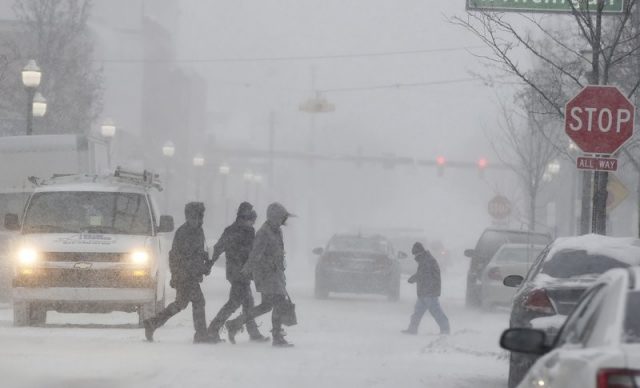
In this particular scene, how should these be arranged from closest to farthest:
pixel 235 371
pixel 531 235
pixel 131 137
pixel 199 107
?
pixel 235 371 → pixel 531 235 → pixel 131 137 → pixel 199 107

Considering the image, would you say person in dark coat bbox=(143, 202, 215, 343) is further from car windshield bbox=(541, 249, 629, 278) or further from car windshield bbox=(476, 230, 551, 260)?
car windshield bbox=(476, 230, 551, 260)

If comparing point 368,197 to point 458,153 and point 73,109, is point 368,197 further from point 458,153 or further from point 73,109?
point 73,109

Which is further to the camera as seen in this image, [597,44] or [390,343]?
[390,343]

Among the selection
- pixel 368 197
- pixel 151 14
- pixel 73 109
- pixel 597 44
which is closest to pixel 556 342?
pixel 597 44

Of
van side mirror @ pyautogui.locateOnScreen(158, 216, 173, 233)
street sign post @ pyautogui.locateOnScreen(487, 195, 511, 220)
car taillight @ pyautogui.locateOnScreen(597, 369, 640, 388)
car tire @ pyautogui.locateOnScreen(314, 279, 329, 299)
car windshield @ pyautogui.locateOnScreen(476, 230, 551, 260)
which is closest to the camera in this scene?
car taillight @ pyautogui.locateOnScreen(597, 369, 640, 388)

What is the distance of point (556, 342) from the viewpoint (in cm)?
693

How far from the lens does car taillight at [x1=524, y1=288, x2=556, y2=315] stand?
1167 cm

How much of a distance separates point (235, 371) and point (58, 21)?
116 feet

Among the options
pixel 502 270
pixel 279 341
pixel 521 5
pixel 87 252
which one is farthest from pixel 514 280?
pixel 502 270

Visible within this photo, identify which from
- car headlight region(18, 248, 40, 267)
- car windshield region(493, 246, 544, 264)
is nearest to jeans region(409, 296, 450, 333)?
car windshield region(493, 246, 544, 264)

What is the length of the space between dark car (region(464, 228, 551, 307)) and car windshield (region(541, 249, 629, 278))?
672 inches

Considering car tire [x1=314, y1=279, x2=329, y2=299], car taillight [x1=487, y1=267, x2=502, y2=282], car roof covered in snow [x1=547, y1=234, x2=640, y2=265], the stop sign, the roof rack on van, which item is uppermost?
the stop sign

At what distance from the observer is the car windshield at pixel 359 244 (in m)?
32.5

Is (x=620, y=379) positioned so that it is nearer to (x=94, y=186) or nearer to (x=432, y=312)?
(x=94, y=186)
